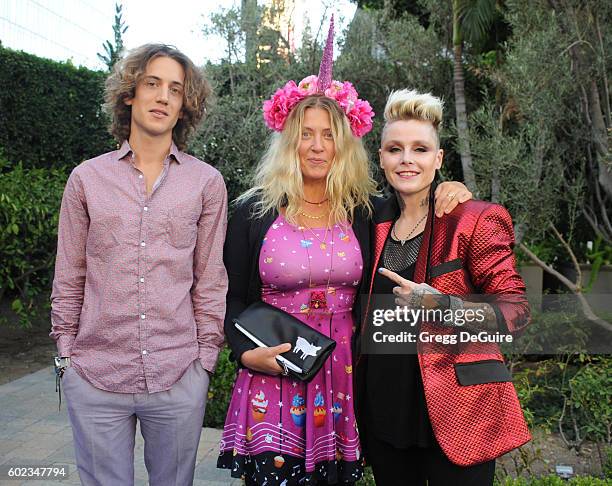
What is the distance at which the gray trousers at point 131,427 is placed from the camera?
2158mm

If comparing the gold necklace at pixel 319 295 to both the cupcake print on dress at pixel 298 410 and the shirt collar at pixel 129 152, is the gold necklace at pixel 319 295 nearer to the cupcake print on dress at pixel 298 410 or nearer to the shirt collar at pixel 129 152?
the cupcake print on dress at pixel 298 410

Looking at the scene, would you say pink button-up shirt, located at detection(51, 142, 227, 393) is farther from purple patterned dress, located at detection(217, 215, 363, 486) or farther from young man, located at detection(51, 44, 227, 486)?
purple patterned dress, located at detection(217, 215, 363, 486)

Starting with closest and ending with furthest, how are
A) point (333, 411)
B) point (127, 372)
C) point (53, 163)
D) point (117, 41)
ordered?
1. point (127, 372)
2. point (333, 411)
3. point (53, 163)
4. point (117, 41)

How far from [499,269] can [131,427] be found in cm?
148

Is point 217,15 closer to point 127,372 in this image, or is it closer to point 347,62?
point 347,62

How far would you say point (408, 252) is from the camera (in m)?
2.25

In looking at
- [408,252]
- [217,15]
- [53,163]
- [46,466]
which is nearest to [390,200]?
[408,252]

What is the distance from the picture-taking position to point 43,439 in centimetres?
420

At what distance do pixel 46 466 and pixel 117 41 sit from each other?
12.5 meters

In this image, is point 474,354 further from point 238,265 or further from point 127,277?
point 127,277

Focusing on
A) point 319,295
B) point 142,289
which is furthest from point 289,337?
point 142,289

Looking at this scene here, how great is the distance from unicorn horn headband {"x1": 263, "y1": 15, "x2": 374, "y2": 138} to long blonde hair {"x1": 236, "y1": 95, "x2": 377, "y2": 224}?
0.03 m

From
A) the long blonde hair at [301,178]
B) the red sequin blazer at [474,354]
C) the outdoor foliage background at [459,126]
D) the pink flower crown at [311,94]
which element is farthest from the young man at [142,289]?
the red sequin blazer at [474,354]

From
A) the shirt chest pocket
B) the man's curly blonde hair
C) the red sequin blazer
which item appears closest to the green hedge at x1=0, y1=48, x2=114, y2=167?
the man's curly blonde hair
